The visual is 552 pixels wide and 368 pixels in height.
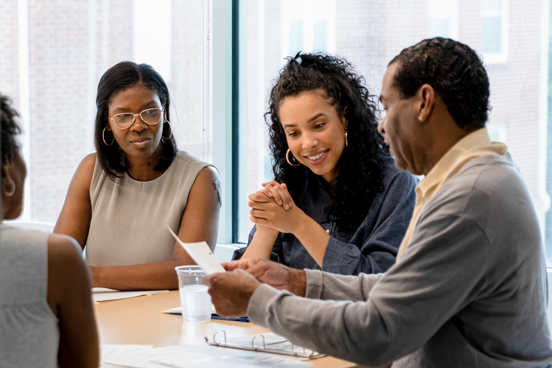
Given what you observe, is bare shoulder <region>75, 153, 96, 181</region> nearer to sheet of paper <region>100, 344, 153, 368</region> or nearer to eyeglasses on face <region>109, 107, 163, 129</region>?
eyeglasses on face <region>109, 107, 163, 129</region>

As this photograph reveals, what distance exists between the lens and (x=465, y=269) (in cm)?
109

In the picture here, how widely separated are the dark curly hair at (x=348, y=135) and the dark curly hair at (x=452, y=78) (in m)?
0.78

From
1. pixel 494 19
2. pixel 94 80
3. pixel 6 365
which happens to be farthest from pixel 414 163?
pixel 94 80

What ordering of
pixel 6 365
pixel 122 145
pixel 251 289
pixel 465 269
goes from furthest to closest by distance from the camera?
pixel 122 145
pixel 251 289
pixel 465 269
pixel 6 365

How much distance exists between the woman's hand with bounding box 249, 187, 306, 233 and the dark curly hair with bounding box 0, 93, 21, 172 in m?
1.17

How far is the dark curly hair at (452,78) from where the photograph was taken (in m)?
A: 1.25

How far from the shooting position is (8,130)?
87 centimetres

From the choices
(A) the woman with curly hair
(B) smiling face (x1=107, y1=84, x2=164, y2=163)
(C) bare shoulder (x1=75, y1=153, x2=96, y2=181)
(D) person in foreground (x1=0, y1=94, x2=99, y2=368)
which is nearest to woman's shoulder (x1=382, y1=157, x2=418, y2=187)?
(A) the woman with curly hair

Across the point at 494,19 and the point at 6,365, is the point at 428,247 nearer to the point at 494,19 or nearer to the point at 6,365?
the point at 6,365

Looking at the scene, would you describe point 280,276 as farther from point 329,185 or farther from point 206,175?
point 206,175

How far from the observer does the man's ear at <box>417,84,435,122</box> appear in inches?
49.1

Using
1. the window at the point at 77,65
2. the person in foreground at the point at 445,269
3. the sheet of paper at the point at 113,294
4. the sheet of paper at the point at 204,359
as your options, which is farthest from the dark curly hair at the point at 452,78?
the window at the point at 77,65

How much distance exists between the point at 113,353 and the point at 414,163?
2.55ft

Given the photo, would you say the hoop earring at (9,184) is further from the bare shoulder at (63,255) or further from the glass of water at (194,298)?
the glass of water at (194,298)
